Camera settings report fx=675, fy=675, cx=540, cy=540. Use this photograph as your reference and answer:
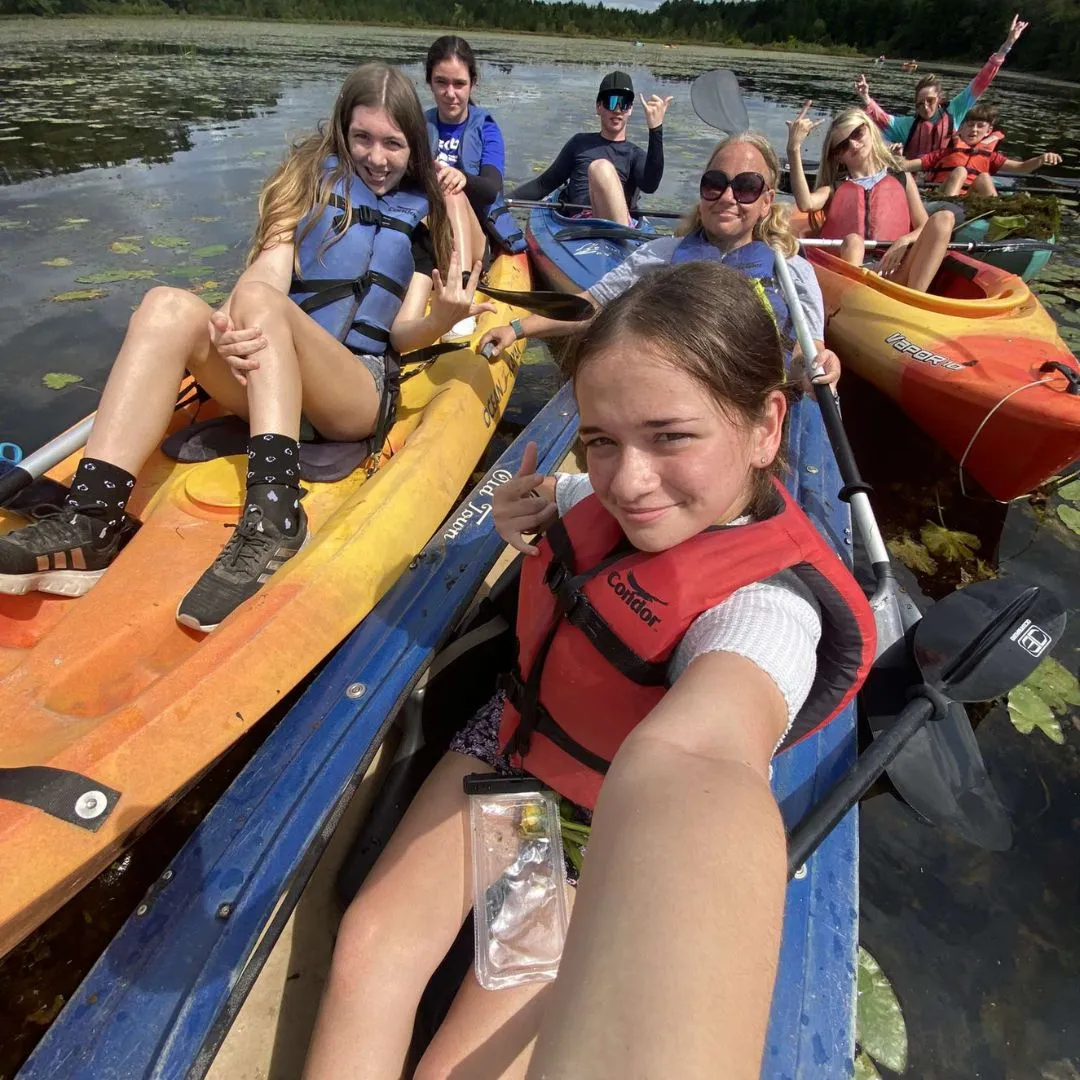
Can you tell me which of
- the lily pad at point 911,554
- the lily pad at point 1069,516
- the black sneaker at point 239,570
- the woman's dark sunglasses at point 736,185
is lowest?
the lily pad at point 911,554

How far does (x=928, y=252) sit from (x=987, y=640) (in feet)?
11.4

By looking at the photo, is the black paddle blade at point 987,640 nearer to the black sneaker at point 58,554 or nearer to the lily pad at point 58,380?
the black sneaker at point 58,554

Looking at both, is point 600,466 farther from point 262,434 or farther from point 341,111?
point 341,111

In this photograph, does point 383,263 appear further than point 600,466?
Yes

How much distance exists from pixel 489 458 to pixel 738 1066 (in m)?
3.23

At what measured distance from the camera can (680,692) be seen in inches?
32.1

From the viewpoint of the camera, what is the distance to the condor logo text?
40.5 inches

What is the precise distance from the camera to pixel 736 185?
269cm

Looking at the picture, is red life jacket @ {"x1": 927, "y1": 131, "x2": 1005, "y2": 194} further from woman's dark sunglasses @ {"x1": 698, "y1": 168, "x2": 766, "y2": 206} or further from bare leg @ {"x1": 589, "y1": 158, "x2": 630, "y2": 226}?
woman's dark sunglasses @ {"x1": 698, "y1": 168, "x2": 766, "y2": 206}

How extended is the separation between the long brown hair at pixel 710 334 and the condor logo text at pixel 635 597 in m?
0.25

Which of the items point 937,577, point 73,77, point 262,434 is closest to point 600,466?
point 262,434

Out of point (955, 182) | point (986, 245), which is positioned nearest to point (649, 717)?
point (986, 245)

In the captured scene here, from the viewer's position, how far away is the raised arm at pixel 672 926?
1.51 ft

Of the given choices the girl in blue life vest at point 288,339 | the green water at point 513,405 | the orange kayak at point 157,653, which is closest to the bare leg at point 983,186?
the green water at point 513,405
